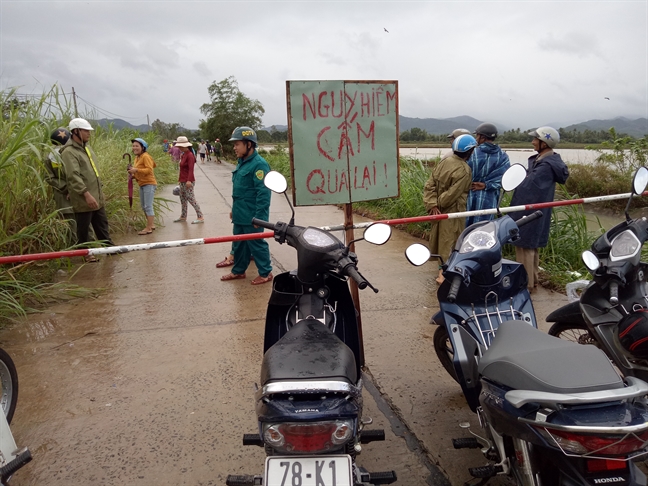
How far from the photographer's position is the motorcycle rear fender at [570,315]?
2.86m

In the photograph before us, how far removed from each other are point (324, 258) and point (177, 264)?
440 centimetres

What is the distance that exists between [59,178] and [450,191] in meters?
4.42

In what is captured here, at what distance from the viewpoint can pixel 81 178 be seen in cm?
581

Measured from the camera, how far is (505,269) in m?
2.54

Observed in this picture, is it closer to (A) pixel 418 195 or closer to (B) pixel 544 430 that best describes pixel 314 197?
→ (B) pixel 544 430

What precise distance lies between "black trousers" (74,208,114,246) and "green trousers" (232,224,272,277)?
1.69 metres

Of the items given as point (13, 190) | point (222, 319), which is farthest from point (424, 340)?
point (13, 190)

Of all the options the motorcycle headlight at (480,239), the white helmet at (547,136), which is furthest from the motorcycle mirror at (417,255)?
the white helmet at (547,136)

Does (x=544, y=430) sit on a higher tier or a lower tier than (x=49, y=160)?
lower

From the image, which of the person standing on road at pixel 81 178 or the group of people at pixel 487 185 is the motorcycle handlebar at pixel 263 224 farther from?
the person standing on road at pixel 81 178

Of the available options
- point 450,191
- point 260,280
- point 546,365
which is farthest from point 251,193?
point 546,365

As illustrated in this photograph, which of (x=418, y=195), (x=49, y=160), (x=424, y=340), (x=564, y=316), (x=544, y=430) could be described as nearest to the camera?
(x=544, y=430)

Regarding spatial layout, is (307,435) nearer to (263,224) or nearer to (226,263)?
(263,224)

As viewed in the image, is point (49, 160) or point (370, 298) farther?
point (49, 160)
